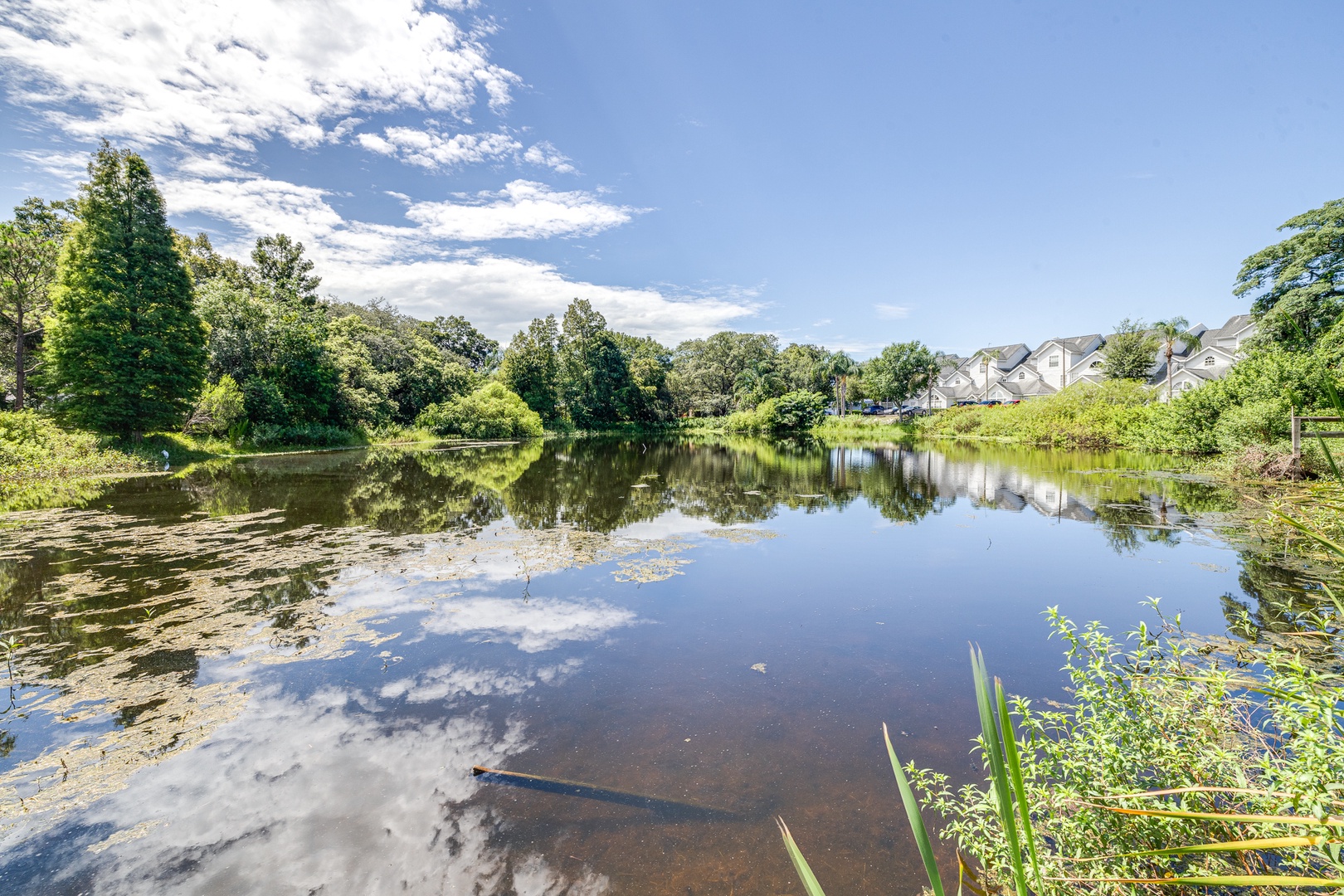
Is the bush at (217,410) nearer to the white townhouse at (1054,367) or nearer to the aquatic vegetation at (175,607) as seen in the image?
the aquatic vegetation at (175,607)

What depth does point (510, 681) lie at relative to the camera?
5348 mm

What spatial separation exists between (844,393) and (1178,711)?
61.2 meters

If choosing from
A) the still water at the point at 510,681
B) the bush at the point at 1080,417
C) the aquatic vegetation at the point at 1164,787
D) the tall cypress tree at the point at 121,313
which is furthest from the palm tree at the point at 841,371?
the aquatic vegetation at the point at 1164,787

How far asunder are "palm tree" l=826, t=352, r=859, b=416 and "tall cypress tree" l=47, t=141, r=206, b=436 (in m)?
49.7

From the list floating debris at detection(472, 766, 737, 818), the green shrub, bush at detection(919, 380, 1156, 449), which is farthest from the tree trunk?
bush at detection(919, 380, 1156, 449)

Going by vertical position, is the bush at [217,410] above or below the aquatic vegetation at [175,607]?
above

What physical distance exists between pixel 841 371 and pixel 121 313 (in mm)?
52831

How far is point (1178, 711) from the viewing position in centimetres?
308

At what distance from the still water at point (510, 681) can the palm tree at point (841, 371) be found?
4662 centimetres

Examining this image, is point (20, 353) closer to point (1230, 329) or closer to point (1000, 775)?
point (1000, 775)

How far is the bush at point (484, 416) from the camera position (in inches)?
1606

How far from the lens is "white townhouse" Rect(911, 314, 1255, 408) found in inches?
1715

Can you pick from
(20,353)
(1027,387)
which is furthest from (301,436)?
(1027,387)

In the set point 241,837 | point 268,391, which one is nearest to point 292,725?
point 241,837
